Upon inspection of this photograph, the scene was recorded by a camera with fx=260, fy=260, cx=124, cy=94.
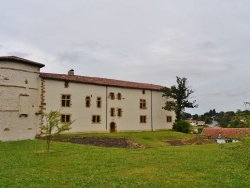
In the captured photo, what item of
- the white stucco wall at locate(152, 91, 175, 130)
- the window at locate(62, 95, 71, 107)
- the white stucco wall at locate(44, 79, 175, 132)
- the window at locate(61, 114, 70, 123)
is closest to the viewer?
the white stucco wall at locate(44, 79, 175, 132)

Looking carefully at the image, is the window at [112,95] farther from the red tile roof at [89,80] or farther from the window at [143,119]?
the window at [143,119]

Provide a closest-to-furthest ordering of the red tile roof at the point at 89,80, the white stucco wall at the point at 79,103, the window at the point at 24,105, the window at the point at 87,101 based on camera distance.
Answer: the window at the point at 24,105
the white stucco wall at the point at 79,103
the red tile roof at the point at 89,80
the window at the point at 87,101

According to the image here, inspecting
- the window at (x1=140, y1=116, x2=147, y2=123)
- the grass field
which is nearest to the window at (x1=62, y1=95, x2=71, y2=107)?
the window at (x1=140, y1=116, x2=147, y2=123)

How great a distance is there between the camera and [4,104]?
1241 inches

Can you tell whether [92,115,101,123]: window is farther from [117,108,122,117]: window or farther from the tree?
the tree

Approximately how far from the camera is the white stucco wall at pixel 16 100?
31.4m

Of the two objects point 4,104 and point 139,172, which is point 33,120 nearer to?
point 4,104

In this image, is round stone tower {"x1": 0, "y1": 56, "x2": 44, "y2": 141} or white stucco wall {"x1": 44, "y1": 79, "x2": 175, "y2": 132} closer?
round stone tower {"x1": 0, "y1": 56, "x2": 44, "y2": 141}

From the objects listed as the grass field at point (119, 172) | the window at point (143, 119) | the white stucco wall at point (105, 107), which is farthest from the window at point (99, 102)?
the grass field at point (119, 172)

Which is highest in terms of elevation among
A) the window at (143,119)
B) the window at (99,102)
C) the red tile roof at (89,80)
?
the red tile roof at (89,80)

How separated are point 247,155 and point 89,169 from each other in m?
9.00

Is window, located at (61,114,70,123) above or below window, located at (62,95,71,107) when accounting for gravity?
below

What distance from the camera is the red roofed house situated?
32.0m

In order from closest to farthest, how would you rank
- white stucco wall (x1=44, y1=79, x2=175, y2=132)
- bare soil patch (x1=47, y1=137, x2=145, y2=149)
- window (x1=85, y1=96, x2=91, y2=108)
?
bare soil patch (x1=47, y1=137, x2=145, y2=149) < white stucco wall (x1=44, y1=79, x2=175, y2=132) < window (x1=85, y1=96, x2=91, y2=108)
